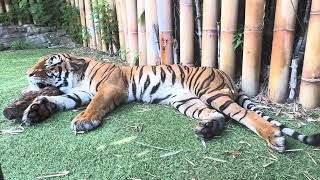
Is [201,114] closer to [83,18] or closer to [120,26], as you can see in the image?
[120,26]

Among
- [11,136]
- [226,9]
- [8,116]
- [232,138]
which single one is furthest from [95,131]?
[226,9]

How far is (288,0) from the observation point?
2.19m

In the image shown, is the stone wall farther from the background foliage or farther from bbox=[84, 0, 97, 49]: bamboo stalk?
bbox=[84, 0, 97, 49]: bamboo stalk

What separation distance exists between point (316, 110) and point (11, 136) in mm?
1836

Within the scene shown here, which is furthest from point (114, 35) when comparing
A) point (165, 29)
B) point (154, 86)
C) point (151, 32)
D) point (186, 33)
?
point (154, 86)

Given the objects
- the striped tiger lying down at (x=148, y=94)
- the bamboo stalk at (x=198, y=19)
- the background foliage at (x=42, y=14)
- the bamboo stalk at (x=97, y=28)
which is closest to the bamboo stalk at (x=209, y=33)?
the bamboo stalk at (x=198, y=19)

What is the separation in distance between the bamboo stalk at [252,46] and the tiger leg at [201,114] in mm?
403

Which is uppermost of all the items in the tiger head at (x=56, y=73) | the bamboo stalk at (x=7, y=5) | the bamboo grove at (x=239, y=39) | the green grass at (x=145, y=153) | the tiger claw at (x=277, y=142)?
the bamboo stalk at (x=7, y=5)

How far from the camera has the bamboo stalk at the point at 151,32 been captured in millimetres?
3158

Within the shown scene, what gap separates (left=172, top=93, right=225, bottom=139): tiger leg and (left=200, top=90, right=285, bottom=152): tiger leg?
54 mm

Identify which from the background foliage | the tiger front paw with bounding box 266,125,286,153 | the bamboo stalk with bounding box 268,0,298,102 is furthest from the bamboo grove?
the background foliage

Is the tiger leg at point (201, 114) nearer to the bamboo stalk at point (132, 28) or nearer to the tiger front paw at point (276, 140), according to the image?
the tiger front paw at point (276, 140)

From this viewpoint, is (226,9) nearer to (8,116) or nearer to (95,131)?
(95,131)

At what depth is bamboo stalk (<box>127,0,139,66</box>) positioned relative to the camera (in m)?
3.55
